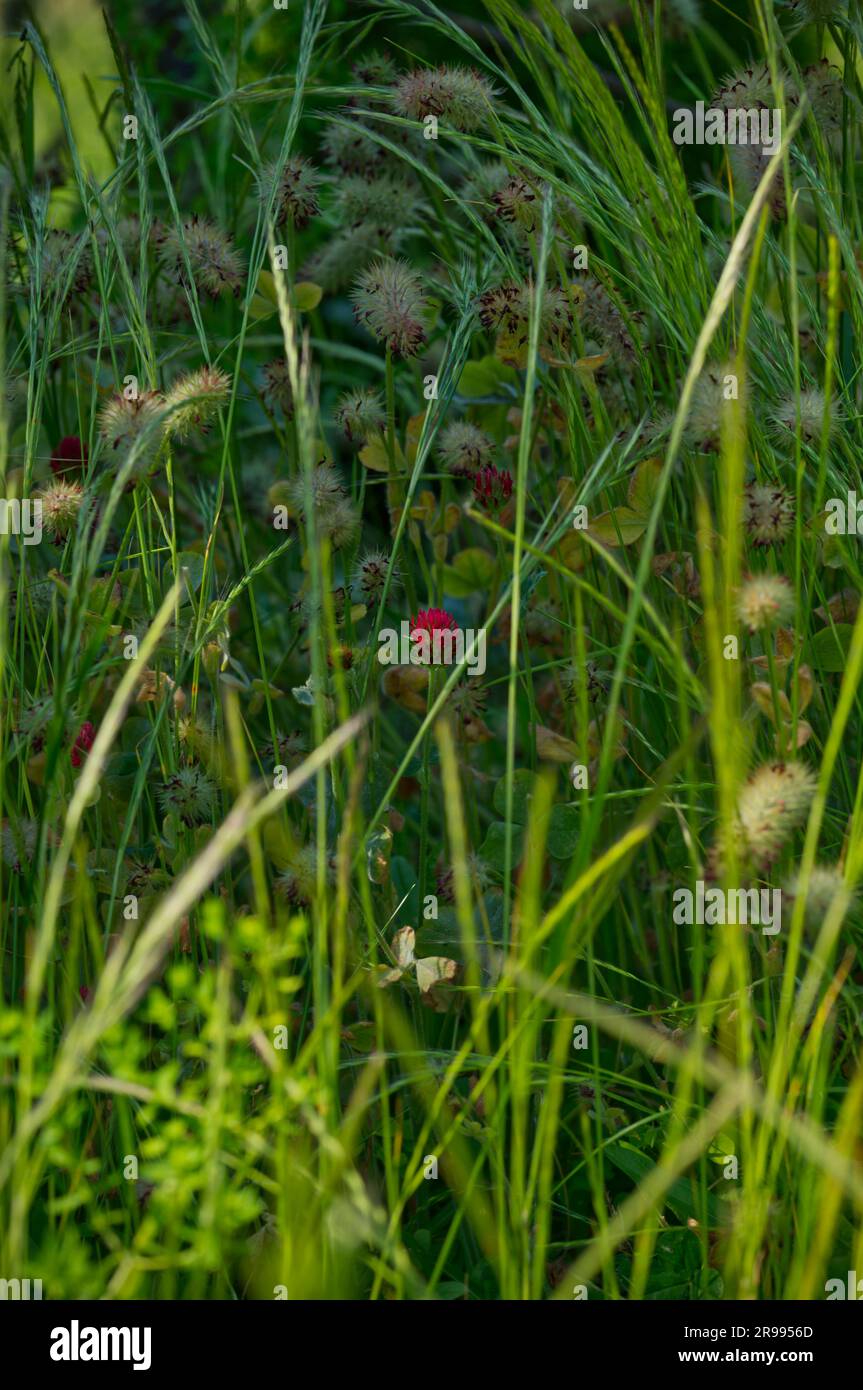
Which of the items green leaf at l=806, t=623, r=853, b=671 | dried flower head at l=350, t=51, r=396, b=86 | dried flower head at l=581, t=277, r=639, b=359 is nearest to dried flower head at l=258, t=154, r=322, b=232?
dried flower head at l=350, t=51, r=396, b=86

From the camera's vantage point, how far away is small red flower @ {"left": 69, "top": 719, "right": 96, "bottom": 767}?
3.67ft

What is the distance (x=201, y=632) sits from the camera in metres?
1.01

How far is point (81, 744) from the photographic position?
3.69 feet

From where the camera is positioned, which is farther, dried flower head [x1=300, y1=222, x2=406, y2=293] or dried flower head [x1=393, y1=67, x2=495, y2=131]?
dried flower head [x1=300, y1=222, x2=406, y2=293]

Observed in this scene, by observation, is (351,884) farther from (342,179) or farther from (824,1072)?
(342,179)

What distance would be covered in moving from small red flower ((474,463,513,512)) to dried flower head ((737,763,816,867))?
0.41m

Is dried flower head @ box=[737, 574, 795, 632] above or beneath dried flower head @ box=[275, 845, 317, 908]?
above

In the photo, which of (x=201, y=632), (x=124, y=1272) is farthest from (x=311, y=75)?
(x=124, y=1272)

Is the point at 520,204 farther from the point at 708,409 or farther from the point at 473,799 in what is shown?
the point at 473,799

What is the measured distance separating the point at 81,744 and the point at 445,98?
60 centimetres

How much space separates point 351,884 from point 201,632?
0.22m

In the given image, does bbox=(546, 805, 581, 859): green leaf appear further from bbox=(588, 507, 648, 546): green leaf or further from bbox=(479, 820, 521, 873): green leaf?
bbox=(588, 507, 648, 546): green leaf
